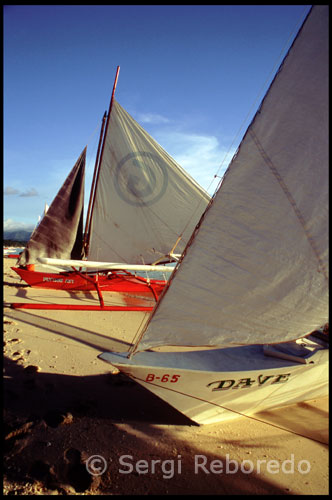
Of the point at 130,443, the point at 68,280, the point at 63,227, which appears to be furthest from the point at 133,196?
the point at 130,443

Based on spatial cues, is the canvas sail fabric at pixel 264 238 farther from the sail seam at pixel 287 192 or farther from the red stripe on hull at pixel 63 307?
the red stripe on hull at pixel 63 307

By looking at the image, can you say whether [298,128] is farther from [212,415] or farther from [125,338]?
[125,338]

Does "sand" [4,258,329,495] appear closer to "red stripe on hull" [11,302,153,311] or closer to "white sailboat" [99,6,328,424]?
"white sailboat" [99,6,328,424]

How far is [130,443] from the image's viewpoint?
4.67m

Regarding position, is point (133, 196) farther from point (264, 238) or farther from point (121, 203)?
point (264, 238)

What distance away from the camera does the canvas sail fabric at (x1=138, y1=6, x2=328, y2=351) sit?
457 centimetres

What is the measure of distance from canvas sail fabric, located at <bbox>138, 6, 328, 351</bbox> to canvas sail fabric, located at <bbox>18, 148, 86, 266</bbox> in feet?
33.0

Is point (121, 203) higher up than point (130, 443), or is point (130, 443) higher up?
point (121, 203)

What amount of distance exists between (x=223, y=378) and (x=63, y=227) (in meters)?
10.9

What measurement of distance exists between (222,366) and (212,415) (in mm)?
921

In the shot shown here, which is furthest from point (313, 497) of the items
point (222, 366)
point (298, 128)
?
point (298, 128)

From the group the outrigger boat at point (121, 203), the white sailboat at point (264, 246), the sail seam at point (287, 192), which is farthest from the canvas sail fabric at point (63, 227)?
the sail seam at point (287, 192)

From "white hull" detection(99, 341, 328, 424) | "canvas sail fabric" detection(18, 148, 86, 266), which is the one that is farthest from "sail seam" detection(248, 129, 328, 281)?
"canvas sail fabric" detection(18, 148, 86, 266)

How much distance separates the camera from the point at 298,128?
459cm
